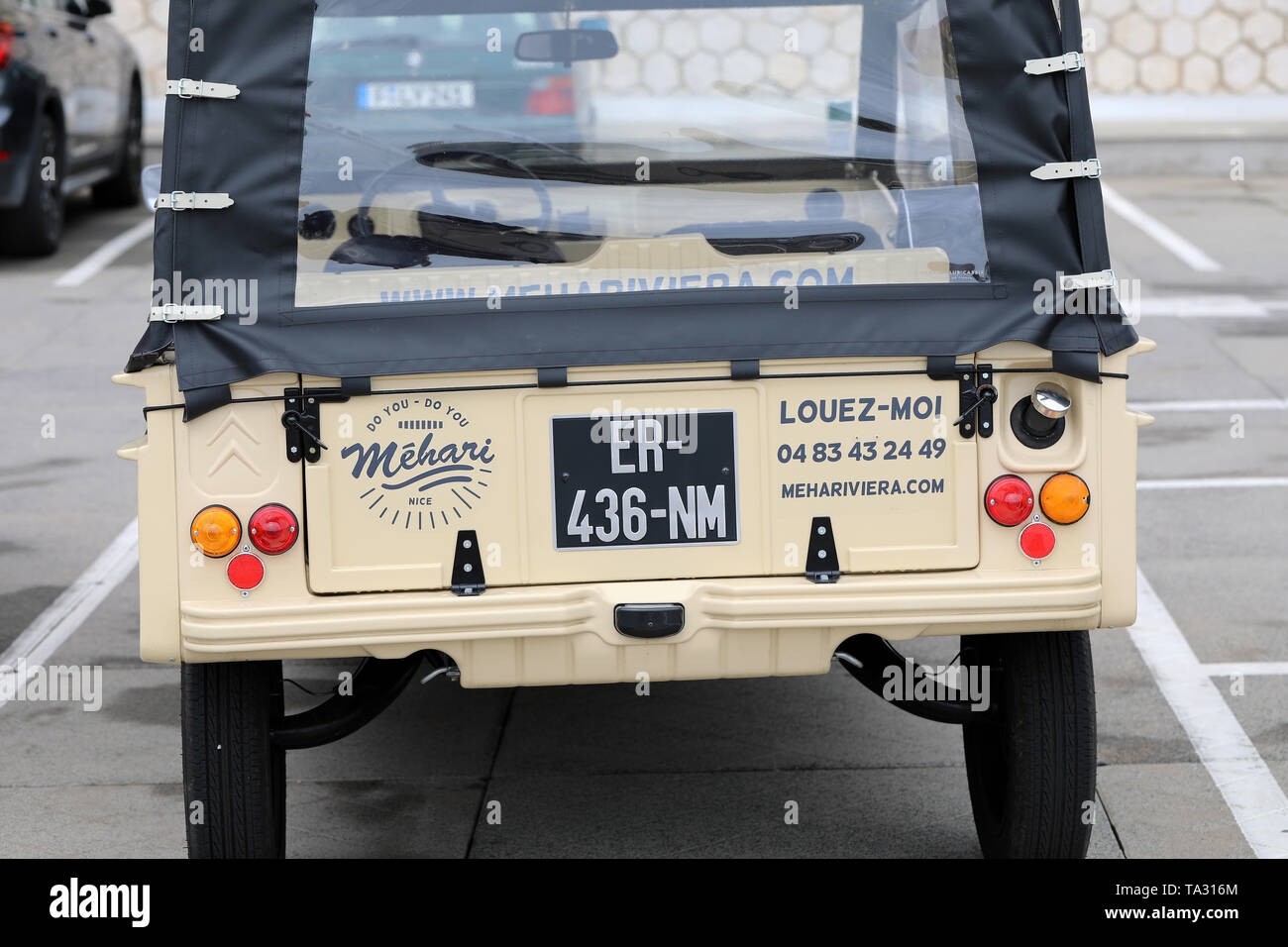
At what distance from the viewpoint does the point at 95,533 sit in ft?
22.1

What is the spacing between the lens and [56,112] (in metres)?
11.4

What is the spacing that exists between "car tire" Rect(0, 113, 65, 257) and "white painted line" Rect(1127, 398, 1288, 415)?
748cm

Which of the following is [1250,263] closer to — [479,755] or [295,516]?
[479,755]

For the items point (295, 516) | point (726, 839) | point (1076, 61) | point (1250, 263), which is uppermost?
point (1250, 263)

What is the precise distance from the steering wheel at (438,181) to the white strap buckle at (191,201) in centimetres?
33

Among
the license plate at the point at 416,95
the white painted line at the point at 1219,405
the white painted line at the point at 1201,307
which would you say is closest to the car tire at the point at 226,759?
the license plate at the point at 416,95

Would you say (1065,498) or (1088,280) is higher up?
(1088,280)

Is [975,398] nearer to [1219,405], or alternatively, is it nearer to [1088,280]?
[1088,280]

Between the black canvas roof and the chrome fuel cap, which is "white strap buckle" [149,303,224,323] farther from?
the chrome fuel cap

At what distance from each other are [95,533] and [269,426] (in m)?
3.78

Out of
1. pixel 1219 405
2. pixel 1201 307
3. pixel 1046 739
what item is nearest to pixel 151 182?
pixel 1046 739

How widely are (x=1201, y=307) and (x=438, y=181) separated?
7984mm

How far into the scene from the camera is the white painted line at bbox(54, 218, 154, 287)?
11453 mm

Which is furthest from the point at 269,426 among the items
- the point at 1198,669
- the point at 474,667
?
the point at 1198,669
